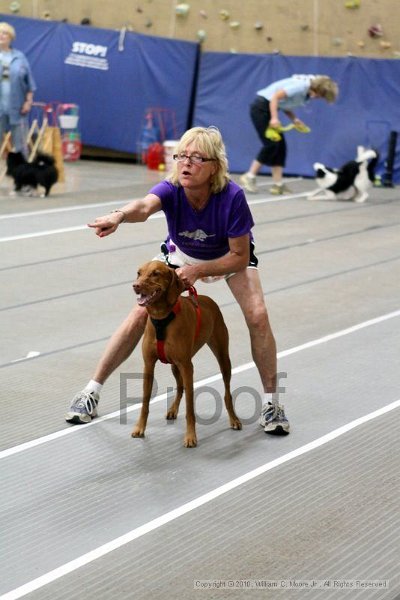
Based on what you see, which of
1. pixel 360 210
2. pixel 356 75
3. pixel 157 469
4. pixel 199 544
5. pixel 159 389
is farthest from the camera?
pixel 356 75

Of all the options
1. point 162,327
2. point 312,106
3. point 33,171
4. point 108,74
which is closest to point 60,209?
point 33,171

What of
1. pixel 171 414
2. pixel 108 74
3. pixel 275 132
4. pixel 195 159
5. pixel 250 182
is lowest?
pixel 250 182

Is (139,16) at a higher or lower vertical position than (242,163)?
higher

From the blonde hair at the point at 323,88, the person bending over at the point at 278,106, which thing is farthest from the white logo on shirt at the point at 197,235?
the blonde hair at the point at 323,88

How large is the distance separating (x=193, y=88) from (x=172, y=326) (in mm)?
13149

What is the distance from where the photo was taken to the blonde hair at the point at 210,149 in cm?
523

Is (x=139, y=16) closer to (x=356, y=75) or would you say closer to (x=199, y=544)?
(x=356, y=75)

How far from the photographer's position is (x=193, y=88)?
700 inches

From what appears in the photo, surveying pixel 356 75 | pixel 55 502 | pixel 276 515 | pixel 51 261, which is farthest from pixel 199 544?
pixel 356 75

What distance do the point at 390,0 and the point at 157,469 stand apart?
1286 cm

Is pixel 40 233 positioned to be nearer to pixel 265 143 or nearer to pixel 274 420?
pixel 265 143

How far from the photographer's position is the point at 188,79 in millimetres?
17719

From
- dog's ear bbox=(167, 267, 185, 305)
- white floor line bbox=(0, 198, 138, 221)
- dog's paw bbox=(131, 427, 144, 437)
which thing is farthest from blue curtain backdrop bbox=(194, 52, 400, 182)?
dog's ear bbox=(167, 267, 185, 305)

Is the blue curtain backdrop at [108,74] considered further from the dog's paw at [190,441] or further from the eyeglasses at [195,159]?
the dog's paw at [190,441]
